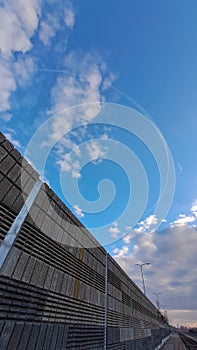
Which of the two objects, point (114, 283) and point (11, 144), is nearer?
point (11, 144)

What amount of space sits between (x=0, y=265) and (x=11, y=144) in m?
2.66

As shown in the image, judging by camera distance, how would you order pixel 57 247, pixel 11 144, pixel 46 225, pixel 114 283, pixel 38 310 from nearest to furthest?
pixel 11 144
pixel 38 310
pixel 46 225
pixel 57 247
pixel 114 283

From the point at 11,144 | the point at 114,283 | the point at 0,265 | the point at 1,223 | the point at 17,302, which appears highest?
the point at 114,283


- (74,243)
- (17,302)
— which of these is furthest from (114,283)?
(17,302)

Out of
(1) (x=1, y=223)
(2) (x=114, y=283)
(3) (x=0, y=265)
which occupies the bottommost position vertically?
(3) (x=0, y=265)

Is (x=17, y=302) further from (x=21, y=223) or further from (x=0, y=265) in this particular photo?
(x=21, y=223)

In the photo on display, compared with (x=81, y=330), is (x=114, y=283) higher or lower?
higher

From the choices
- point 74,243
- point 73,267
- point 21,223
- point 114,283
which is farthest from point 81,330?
point 114,283

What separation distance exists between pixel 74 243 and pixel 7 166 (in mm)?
4603

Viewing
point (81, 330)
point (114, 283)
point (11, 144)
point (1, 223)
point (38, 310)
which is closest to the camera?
point (1, 223)

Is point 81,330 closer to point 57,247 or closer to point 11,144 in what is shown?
point 57,247

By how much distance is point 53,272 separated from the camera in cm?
647

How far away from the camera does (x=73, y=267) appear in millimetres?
8031

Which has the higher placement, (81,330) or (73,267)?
(73,267)
